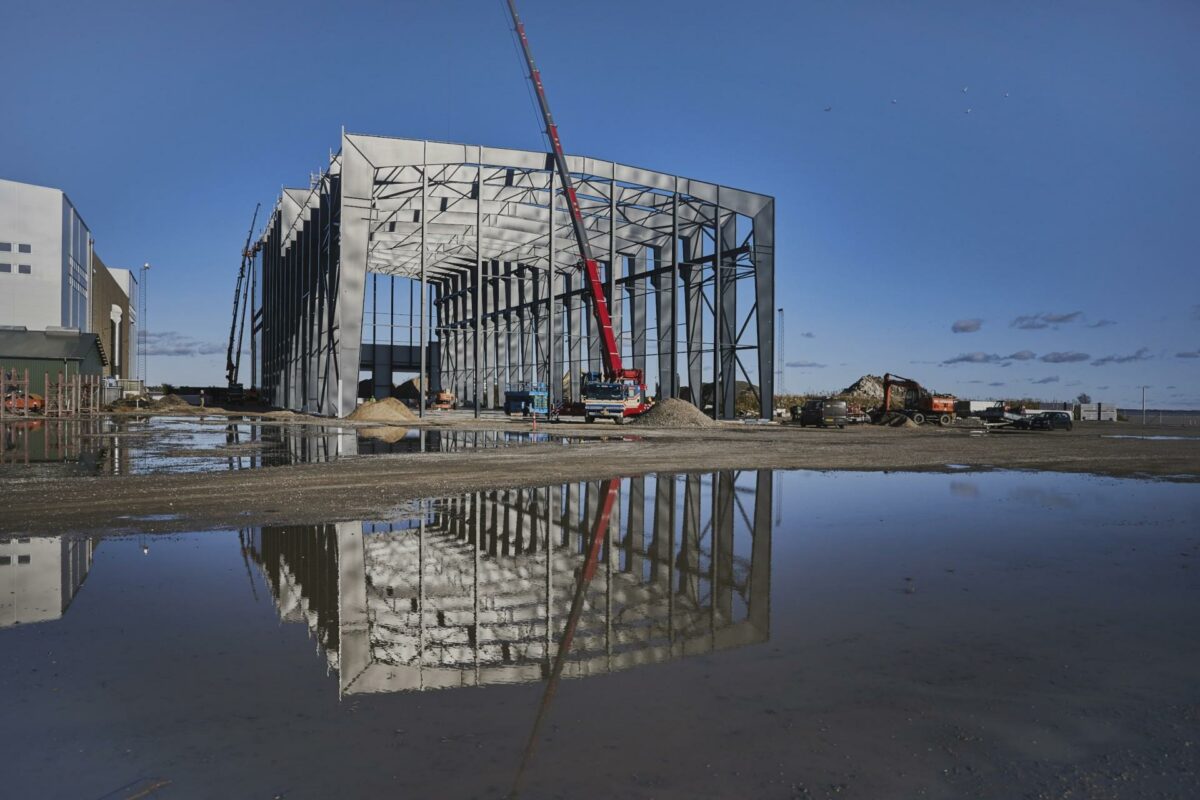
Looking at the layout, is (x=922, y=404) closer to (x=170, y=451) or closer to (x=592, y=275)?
(x=592, y=275)

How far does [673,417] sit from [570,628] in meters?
33.1

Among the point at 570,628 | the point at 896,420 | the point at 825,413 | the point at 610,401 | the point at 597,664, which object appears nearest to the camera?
the point at 597,664

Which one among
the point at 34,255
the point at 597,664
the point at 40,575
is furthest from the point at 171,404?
the point at 597,664

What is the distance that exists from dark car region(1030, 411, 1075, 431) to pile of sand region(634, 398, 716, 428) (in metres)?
18.6

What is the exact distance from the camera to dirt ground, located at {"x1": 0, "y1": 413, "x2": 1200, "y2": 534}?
8.53m

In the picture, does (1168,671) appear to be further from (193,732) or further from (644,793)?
(193,732)

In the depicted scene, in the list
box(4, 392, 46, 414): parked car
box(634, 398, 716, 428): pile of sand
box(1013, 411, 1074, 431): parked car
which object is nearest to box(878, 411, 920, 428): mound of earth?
box(1013, 411, 1074, 431): parked car

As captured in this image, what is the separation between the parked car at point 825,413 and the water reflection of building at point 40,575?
36.5 m

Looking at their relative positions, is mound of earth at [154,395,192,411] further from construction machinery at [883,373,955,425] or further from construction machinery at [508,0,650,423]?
construction machinery at [883,373,955,425]

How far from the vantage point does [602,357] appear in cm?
4150

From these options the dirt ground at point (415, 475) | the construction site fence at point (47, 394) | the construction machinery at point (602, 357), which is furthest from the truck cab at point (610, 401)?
the construction site fence at point (47, 394)

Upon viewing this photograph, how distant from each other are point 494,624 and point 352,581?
147 cm

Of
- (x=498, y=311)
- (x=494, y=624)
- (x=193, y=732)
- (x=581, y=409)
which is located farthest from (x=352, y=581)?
(x=498, y=311)

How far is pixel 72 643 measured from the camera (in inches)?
168
